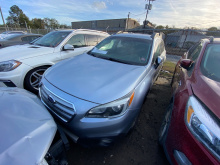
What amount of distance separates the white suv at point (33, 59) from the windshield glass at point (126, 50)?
109cm

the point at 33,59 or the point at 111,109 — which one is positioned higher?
the point at 33,59

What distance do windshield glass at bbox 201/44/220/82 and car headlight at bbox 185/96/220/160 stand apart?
2.28ft

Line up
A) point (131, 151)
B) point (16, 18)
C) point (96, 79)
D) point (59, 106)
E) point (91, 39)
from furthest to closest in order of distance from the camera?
point (16, 18), point (91, 39), point (131, 151), point (96, 79), point (59, 106)

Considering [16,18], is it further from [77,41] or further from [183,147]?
[183,147]

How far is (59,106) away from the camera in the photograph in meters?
1.50

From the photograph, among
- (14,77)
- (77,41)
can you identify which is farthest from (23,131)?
(77,41)

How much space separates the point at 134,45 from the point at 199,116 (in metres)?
2.05

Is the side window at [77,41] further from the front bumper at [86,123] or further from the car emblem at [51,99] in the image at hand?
the front bumper at [86,123]

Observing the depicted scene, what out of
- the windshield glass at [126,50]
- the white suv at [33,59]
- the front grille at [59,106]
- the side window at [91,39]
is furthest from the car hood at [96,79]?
the side window at [91,39]

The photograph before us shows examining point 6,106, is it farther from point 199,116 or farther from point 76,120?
point 199,116

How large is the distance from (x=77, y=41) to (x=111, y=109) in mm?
3082

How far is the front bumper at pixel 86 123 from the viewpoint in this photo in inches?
53.0

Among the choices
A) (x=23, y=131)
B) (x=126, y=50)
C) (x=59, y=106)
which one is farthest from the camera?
(x=126, y=50)

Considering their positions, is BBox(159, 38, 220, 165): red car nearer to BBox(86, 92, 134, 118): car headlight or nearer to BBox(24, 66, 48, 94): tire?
BBox(86, 92, 134, 118): car headlight
